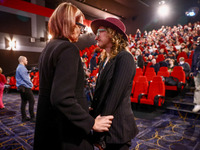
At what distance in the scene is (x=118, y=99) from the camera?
2.81 ft

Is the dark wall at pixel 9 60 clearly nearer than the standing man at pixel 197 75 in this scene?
No

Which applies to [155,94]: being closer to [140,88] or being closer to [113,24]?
[140,88]

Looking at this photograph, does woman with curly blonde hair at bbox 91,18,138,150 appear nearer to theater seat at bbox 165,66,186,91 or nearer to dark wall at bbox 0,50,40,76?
theater seat at bbox 165,66,186,91

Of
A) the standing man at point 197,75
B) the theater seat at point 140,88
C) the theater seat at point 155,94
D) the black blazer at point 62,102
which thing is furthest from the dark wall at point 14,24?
the black blazer at point 62,102

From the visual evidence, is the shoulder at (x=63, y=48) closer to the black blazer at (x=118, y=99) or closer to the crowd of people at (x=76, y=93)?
the crowd of people at (x=76, y=93)

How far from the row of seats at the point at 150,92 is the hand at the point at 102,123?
318cm

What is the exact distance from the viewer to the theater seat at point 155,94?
3.82m

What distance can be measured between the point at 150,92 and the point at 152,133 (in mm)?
1527

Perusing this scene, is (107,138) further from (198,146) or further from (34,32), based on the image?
(34,32)

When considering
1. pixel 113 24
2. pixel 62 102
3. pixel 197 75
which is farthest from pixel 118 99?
pixel 197 75

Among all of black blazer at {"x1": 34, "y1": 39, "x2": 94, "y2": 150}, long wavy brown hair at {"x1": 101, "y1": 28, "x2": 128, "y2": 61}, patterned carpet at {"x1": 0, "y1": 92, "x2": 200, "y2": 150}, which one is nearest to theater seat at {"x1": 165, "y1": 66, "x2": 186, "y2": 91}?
patterned carpet at {"x1": 0, "y1": 92, "x2": 200, "y2": 150}

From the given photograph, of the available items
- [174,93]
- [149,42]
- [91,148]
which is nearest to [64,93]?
[91,148]

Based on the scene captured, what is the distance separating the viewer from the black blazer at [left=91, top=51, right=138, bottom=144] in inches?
33.7

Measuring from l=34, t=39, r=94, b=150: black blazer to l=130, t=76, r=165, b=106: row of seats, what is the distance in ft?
11.0
